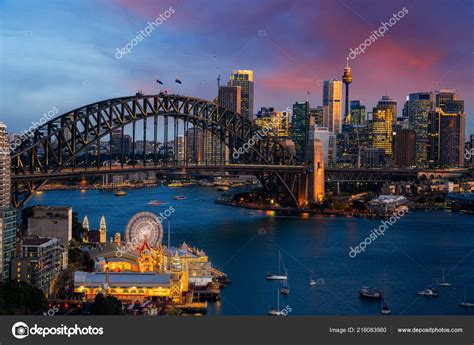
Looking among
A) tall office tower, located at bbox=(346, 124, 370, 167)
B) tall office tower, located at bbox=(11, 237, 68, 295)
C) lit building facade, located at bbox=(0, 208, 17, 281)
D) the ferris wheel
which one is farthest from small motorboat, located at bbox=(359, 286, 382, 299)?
tall office tower, located at bbox=(346, 124, 370, 167)

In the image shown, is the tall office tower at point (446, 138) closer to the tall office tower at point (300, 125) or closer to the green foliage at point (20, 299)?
the tall office tower at point (300, 125)

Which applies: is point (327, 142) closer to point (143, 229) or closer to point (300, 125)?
point (300, 125)

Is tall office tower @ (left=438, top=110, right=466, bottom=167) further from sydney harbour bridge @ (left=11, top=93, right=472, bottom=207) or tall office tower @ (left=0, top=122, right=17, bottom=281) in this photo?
tall office tower @ (left=0, top=122, right=17, bottom=281)

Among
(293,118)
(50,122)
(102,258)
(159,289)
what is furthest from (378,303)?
(293,118)

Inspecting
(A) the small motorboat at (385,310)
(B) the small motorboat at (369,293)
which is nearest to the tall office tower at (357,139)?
(B) the small motorboat at (369,293)

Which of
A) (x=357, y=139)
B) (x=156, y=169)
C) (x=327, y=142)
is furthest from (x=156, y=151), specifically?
(x=357, y=139)

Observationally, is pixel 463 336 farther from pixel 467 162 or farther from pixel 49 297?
pixel 467 162
